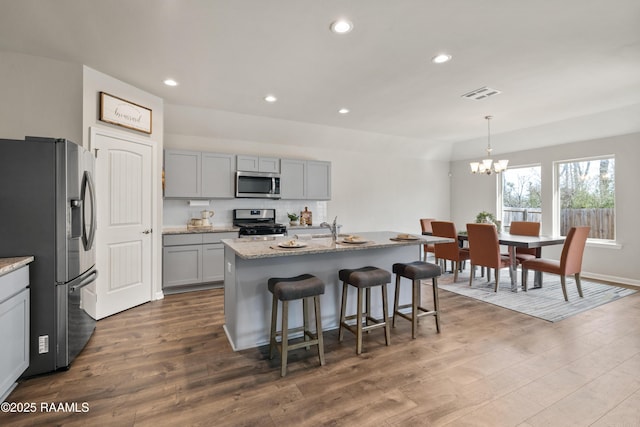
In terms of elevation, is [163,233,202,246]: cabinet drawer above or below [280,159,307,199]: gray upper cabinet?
below

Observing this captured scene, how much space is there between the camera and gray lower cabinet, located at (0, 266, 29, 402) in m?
1.85

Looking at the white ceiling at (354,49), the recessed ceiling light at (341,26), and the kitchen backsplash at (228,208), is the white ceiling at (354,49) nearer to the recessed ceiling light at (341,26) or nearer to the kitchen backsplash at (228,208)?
the recessed ceiling light at (341,26)

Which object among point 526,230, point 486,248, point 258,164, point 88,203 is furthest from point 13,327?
point 526,230

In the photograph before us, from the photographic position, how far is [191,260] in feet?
14.3

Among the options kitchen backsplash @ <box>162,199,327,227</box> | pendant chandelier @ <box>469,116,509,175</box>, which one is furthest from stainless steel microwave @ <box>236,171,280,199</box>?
pendant chandelier @ <box>469,116,509,175</box>

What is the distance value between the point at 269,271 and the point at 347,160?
4.27 m

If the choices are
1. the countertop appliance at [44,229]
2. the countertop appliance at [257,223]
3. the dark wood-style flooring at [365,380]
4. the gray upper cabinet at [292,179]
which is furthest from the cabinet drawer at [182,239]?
the countertop appliance at [44,229]

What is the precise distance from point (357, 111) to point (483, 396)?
392cm

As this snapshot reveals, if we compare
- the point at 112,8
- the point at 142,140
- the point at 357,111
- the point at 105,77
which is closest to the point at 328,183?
the point at 357,111

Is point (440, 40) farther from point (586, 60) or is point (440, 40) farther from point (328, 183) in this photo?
point (328, 183)

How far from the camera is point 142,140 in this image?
12.2ft

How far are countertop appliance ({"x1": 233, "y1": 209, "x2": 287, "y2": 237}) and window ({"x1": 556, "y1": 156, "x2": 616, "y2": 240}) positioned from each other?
528cm

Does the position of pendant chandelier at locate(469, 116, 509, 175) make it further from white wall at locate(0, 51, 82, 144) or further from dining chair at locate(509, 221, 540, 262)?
white wall at locate(0, 51, 82, 144)

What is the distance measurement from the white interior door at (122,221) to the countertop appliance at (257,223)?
4.62ft
